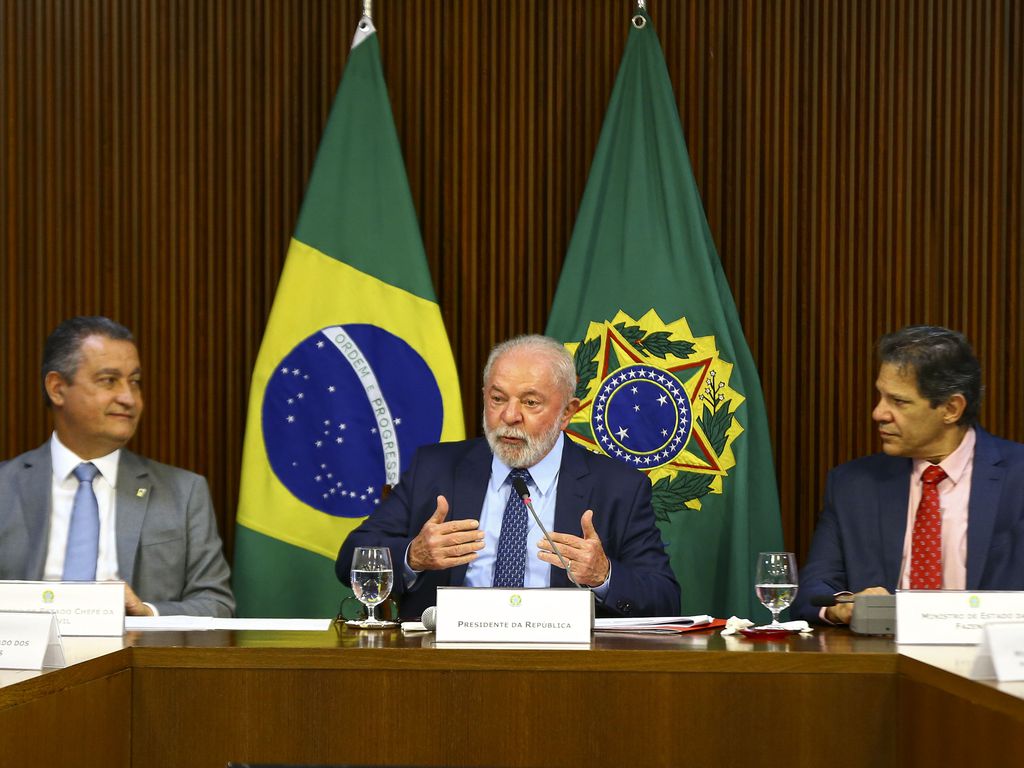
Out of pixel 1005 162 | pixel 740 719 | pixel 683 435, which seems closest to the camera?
pixel 740 719

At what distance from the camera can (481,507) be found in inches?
131

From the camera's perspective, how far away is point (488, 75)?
4.39m

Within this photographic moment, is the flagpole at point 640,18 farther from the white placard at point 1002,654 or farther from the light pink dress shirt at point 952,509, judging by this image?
the white placard at point 1002,654

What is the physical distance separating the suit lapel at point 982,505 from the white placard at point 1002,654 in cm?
135

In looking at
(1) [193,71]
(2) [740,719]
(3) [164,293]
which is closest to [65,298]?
(3) [164,293]

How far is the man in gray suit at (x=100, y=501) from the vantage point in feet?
11.6

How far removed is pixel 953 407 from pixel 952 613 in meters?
1.11

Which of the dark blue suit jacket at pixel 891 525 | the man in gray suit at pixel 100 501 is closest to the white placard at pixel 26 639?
the man in gray suit at pixel 100 501

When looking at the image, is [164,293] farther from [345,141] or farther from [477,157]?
[477,157]

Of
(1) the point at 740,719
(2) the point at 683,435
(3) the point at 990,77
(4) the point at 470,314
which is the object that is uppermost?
(3) the point at 990,77

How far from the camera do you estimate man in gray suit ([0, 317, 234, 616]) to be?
3523mm

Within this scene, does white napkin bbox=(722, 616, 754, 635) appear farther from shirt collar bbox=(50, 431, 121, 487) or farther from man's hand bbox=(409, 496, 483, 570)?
shirt collar bbox=(50, 431, 121, 487)

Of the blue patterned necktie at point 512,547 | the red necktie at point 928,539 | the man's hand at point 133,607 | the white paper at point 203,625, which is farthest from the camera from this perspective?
the red necktie at point 928,539

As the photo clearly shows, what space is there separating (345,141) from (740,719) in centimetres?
252
